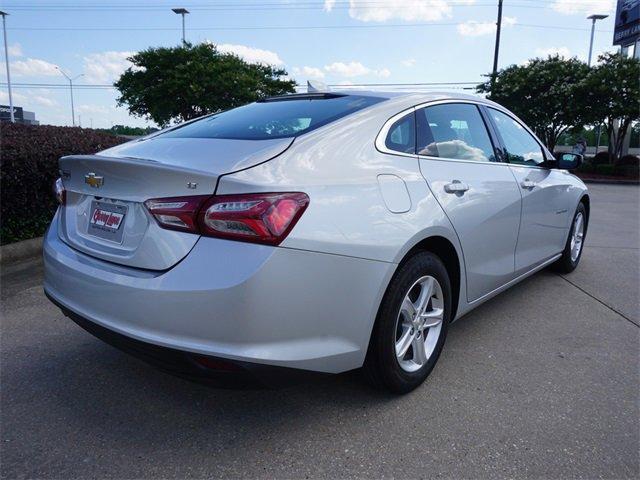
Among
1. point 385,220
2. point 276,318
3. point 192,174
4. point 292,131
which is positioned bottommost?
point 276,318

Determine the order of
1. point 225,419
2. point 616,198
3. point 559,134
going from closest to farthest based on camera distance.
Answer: point 225,419, point 616,198, point 559,134

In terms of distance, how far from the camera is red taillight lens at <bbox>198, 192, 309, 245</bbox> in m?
1.96

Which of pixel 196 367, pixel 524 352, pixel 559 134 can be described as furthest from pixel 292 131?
pixel 559 134

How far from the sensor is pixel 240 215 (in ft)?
6.46

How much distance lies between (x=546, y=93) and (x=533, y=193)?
20839 millimetres

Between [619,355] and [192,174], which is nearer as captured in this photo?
[192,174]

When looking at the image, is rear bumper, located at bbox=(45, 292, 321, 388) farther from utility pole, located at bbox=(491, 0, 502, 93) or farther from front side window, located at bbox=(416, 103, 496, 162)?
utility pole, located at bbox=(491, 0, 502, 93)

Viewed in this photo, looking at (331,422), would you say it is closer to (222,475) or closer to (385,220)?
(222,475)

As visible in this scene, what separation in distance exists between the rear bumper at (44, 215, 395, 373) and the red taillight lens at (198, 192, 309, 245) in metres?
0.04

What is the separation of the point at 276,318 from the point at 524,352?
202cm

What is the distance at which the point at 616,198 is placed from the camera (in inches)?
537

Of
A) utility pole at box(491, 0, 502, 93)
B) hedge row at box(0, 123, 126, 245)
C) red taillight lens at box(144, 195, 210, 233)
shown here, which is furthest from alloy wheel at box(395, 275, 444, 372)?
utility pole at box(491, 0, 502, 93)

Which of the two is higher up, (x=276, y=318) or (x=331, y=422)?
(x=276, y=318)

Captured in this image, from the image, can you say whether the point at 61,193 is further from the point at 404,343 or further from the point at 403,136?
the point at 404,343
